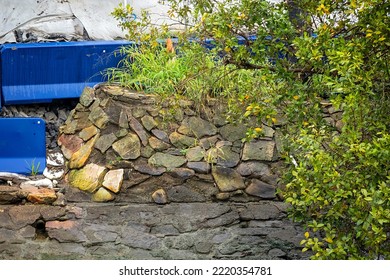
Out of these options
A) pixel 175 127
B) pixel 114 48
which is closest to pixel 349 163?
pixel 175 127

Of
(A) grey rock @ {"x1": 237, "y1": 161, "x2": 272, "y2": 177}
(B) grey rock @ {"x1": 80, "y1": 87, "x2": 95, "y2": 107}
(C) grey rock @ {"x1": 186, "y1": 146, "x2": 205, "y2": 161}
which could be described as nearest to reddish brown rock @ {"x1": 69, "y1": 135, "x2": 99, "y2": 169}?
(B) grey rock @ {"x1": 80, "y1": 87, "x2": 95, "y2": 107}

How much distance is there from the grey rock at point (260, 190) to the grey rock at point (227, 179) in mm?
78

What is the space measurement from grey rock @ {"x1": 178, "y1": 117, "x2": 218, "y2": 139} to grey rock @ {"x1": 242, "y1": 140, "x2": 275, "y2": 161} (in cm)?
38

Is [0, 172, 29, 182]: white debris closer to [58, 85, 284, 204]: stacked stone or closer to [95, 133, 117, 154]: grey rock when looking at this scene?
[58, 85, 284, 204]: stacked stone

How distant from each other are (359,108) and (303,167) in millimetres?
535

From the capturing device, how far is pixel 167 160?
9875 millimetres

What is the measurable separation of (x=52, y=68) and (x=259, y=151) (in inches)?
97.0

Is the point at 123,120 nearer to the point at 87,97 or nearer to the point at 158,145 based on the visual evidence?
the point at 158,145

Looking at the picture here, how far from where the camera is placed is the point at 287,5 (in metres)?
7.14

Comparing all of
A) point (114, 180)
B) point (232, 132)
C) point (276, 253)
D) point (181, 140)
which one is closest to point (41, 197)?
point (114, 180)

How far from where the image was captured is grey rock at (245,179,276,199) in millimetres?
9727

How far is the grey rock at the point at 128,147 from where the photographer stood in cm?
994

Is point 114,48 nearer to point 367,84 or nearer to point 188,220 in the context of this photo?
point 188,220

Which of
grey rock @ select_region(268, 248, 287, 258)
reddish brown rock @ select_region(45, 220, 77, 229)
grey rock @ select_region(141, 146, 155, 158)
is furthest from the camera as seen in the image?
grey rock @ select_region(141, 146, 155, 158)
